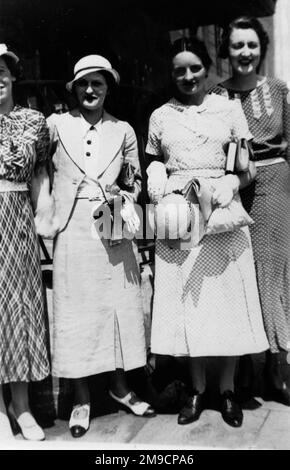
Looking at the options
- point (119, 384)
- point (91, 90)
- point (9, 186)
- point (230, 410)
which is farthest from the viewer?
point (119, 384)

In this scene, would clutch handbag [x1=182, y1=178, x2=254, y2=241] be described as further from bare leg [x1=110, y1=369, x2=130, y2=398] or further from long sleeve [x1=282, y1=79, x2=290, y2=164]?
bare leg [x1=110, y1=369, x2=130, y2=398]

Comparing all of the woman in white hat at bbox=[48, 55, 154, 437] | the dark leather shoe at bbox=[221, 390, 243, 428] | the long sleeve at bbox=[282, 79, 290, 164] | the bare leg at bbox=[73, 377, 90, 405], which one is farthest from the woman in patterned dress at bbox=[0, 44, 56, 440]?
the long sleeve at bbox=[282, 79, 290, 164]

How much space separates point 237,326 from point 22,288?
127cm

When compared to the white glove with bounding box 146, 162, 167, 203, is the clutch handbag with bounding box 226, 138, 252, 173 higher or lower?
→ higher

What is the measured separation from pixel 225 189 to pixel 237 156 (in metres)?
0.20

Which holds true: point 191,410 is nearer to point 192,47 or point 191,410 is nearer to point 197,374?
point 197,374

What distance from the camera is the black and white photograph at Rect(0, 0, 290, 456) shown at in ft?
10.0

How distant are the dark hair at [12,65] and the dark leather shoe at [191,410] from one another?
7.22 feet

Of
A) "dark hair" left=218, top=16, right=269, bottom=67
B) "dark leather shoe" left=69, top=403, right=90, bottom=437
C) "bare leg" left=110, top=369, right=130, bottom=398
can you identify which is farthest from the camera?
"bare leg" left=110, top=369, right=130, bottom=398

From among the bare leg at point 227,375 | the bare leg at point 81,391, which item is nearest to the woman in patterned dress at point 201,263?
→ the bare leg at point 227,375

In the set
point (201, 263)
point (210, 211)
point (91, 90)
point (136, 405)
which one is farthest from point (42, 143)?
point (136, 405)

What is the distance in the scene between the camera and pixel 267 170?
3.38 m

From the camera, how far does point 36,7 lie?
5688 mm
